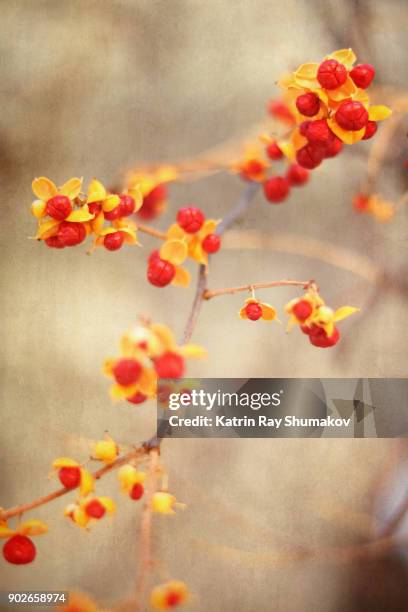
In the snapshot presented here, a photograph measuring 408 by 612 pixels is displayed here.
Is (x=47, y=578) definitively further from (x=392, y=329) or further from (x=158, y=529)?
(x=392, y=329)

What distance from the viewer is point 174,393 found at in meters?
1.42

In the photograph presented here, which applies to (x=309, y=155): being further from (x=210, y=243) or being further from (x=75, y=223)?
(x=75, y=223)

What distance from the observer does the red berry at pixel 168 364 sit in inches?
50.3

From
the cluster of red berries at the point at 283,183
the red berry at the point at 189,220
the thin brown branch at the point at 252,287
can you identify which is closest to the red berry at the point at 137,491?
the thin brown branch at the point at 252,287

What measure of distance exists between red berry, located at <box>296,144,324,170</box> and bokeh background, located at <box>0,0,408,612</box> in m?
0.20

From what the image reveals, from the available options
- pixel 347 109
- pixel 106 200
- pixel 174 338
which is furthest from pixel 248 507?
pixel 347 109

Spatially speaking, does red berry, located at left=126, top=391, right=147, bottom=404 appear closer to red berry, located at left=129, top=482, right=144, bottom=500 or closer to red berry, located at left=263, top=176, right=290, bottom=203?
red berry, located at left=129, top=482, right=144, bottom=500

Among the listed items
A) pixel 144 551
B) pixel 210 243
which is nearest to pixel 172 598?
pixel 144 551

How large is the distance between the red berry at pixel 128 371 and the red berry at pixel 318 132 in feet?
1.74

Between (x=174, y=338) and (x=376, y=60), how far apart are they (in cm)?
76

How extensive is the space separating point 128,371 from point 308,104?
0.59 m

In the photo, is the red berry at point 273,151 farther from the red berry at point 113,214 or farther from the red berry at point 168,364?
the red berry at point 168,364

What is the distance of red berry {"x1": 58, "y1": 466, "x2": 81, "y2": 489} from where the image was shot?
134 cm

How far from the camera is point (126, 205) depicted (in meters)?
1.30
